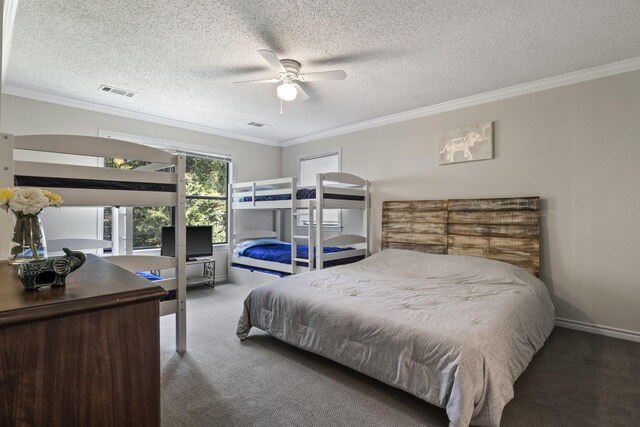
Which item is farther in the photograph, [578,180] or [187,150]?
[187,150]

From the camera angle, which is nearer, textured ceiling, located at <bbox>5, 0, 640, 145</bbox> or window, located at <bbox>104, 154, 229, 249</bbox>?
textured ceiling, located at <bbox>5, 0, 640, 145</bbox>

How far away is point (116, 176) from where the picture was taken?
7.49 ft

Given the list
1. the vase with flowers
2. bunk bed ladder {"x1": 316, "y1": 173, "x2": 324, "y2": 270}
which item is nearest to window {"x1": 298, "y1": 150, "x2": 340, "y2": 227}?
bunk bed ladder {"x1": 316, "y1": 173, "x2": 324, "y2": 270}

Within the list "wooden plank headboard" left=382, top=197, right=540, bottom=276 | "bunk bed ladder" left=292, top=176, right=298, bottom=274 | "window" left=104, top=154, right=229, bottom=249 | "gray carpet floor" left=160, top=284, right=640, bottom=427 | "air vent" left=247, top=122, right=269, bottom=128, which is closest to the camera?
"gray carpet floor" left=160, top=284, right=640, bottom=427

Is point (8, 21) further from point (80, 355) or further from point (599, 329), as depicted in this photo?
point (599, 329)

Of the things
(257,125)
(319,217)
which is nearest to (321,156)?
(257,125)

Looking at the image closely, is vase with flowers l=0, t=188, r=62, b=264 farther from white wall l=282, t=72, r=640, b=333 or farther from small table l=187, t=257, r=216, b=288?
white wall l=282, t=72, r=640, b=333

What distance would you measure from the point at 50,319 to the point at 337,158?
472 cm

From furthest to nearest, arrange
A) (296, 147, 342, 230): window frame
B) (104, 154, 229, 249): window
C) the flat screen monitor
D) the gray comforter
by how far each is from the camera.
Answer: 1. (296, 147, 342, 230): window frame
2. (104, 154, 229, 249): window
3. the flat screen monitor
4. the gray comforter

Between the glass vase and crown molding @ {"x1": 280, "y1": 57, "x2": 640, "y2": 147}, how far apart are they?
160 inches

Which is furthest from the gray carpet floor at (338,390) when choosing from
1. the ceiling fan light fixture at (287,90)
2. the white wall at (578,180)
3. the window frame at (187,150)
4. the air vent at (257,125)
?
the air vent at (257,125)

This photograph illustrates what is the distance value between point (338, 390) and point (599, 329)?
2.71 metres

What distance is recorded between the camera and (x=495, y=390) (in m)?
1.60

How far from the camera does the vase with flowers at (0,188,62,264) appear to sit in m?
1.02
